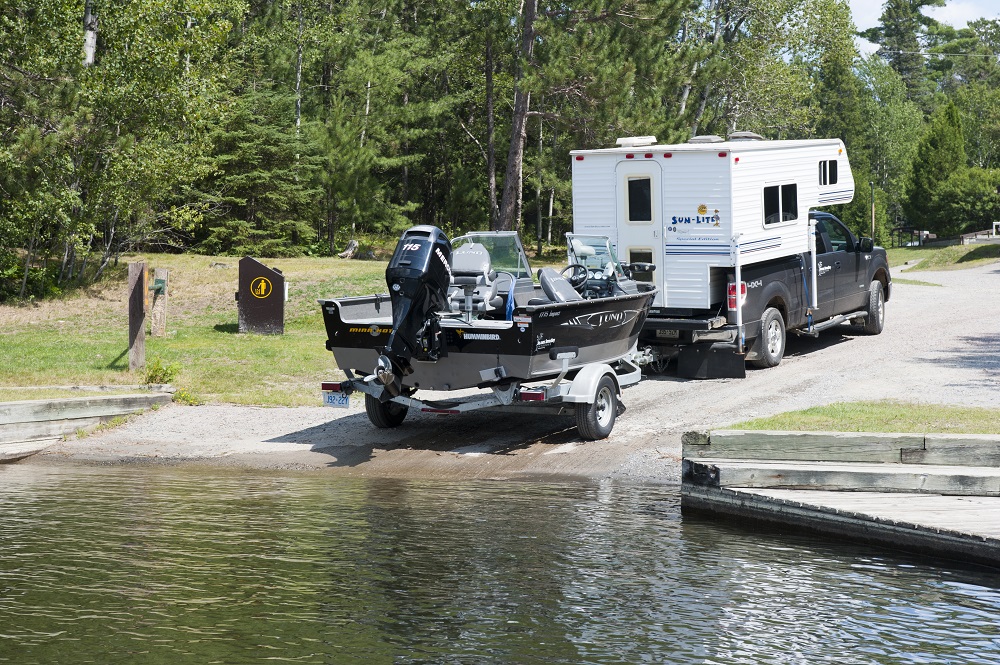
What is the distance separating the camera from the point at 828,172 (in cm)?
1722

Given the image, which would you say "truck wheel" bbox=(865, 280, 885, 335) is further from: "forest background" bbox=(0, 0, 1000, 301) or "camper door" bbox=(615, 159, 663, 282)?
"forest background" bbox=(0, 0, 1000, 301)

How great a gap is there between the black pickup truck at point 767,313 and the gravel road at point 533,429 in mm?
329

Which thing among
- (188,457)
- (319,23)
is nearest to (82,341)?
(188,457)

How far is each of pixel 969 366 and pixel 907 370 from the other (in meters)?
0.84

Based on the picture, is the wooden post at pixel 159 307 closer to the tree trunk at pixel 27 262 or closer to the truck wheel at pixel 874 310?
the tree trunk at pixel 27 262

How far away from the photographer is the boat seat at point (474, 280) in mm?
11953

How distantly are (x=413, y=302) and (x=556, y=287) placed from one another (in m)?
1.88

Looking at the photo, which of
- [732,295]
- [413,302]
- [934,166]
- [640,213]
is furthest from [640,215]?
[934,166]

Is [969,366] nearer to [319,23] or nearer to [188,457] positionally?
[188,457]

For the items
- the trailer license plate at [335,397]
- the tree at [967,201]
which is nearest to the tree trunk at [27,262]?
the trailer license plate at [335,397]

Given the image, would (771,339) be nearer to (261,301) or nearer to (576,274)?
(576,274)

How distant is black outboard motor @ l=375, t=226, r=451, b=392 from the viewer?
1094cm

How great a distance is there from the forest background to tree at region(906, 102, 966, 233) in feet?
0.39

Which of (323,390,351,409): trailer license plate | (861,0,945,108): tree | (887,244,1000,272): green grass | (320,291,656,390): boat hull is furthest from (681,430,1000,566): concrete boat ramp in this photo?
(861,0,945,108): tree
